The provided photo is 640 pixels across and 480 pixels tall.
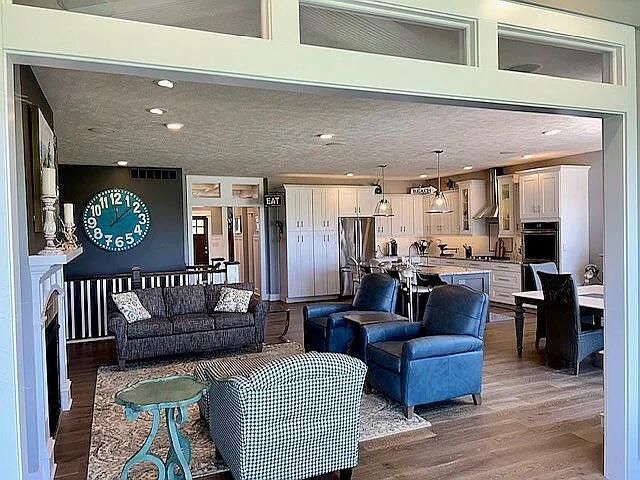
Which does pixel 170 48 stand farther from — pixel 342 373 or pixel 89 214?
pixel 89 214

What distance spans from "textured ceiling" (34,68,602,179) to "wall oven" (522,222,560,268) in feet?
3.94

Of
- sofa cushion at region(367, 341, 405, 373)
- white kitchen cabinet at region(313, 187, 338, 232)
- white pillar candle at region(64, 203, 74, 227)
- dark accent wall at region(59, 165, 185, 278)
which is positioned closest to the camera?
sofa cushion at region(367, 341, 405, 373)

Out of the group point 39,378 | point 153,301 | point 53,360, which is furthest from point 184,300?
point 39,378

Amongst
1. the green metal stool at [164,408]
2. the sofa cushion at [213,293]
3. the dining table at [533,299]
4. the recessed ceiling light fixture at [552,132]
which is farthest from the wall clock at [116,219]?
the recessed ceiling light fixture at [552,132]

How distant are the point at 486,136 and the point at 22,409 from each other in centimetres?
567

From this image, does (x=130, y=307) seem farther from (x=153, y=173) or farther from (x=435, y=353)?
(x=435, y=353)

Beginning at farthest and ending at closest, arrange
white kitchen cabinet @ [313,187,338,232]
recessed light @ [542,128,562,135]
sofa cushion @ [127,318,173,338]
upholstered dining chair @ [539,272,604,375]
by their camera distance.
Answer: white kitchen cabinet @ [313,187,338,232]
recessed light @ [542,128,562,135]
sofa cushion @ [127,318,173,338]
upholstered dining chair @ [539,272,604,375]

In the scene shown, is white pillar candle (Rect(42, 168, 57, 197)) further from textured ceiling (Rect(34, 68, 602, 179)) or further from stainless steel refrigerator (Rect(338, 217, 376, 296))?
stainless steel refrigerator (Rect(338, 217, 376, 296))

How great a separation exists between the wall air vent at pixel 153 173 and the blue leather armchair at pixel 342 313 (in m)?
4.10

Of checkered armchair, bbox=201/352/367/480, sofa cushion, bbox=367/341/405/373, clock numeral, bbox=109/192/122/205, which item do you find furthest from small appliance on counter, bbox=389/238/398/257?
checkered armchair, bbox=201/352/367/480

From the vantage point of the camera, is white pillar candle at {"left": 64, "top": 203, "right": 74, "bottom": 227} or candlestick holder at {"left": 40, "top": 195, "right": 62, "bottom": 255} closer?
candlestick holder at {"left": 40, "top": 195, "right": 62, "bottom": 255}

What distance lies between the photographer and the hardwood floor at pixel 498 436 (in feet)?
10.5

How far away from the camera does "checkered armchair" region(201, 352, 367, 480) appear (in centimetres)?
274

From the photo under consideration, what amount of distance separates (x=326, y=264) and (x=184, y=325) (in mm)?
5130
